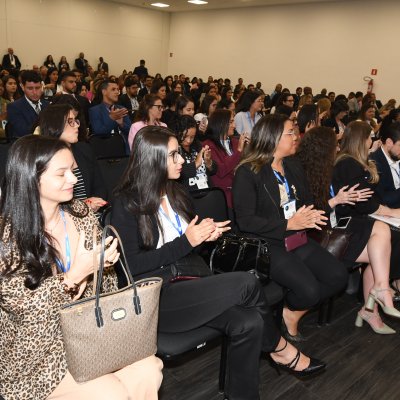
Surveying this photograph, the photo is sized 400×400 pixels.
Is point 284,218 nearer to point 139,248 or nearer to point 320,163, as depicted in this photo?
point 320,163

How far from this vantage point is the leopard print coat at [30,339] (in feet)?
4.60

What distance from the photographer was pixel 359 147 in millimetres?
3178

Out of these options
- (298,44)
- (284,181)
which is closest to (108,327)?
(284,181)

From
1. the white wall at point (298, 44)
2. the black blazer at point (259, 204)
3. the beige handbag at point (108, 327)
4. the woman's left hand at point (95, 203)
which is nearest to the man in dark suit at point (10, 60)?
the white wall at point (298, 44)

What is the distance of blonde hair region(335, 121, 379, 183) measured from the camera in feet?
10.3

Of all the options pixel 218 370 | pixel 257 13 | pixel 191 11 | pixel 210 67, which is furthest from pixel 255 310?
pixel 191 11

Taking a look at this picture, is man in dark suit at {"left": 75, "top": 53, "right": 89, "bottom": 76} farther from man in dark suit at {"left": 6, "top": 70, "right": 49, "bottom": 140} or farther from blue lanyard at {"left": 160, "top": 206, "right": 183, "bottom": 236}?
blue lanyard at {"left": 160, "top": 206, "right": 183, "bottom": 236}

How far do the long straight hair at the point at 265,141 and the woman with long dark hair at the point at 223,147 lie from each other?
0.92m

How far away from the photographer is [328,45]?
42.5 feet

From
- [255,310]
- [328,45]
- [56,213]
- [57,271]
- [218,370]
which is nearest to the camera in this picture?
[57,271]

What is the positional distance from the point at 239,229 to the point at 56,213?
1.22 metres

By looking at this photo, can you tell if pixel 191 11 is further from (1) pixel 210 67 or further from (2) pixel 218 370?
(2) pixel 218 370

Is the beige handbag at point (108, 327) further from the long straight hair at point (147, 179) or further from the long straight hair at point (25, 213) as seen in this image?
the long straight hair at point (147, 179)

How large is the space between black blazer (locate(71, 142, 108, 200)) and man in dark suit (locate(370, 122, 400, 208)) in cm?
220
